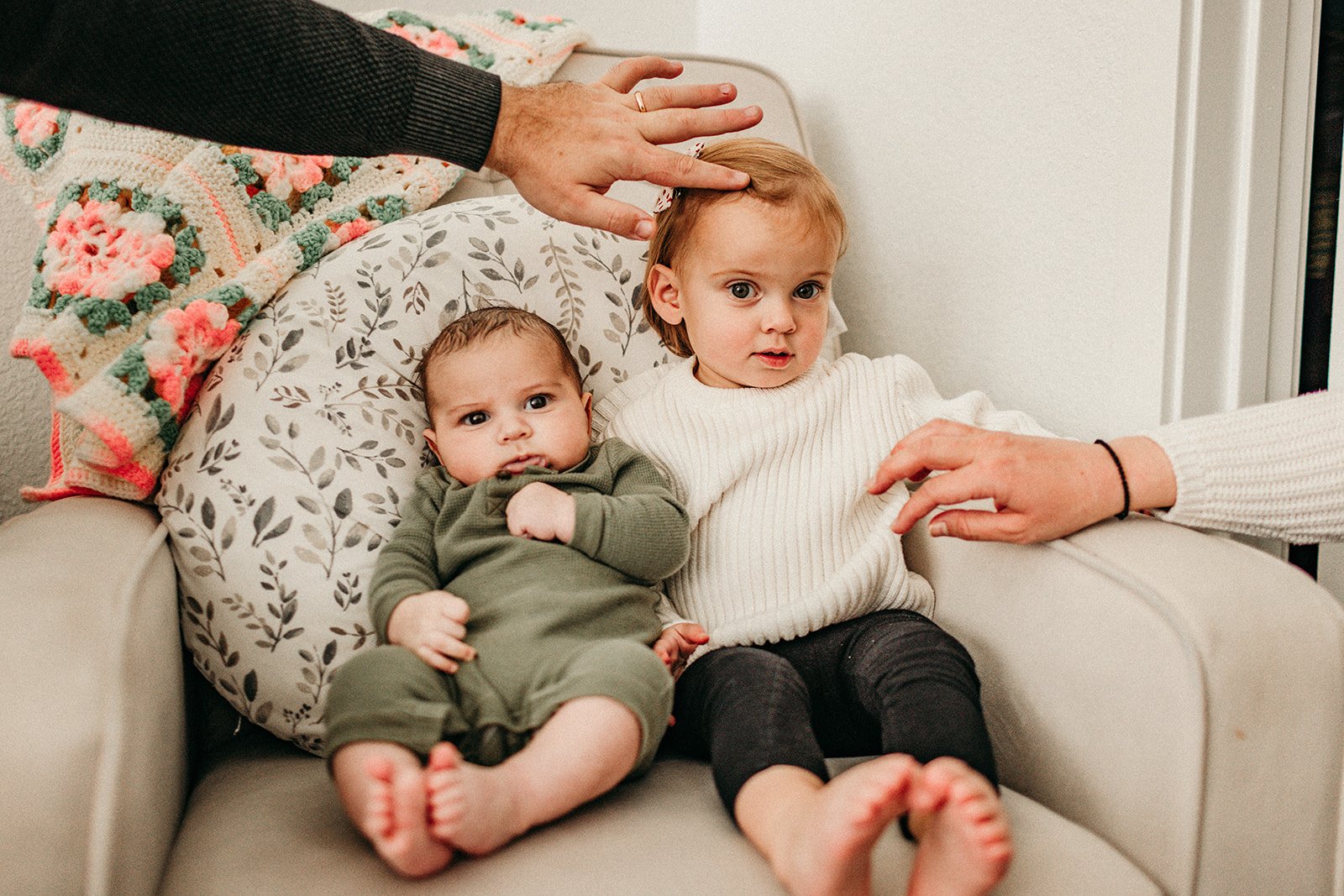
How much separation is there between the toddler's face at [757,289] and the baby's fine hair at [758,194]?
0.03 feet

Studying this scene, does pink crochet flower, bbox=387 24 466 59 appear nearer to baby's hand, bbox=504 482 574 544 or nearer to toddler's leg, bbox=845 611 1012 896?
baby's hand, bbox=504 482 574 544

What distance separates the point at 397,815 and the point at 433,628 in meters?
0.19

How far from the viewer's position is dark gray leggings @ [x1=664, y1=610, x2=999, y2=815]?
70cm

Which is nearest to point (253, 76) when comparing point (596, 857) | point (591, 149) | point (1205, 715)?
point (591, 149)

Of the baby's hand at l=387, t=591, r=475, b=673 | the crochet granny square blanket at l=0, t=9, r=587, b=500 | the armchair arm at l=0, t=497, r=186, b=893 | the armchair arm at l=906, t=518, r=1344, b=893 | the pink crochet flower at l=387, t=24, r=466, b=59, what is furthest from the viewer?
the pink crochet flower at l=387, t=24, r=466, b=59

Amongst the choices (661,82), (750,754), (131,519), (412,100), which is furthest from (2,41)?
(661,82)

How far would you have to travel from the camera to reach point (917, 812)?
→ 0.64 meters

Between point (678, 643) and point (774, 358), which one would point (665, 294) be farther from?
point (678, 643)

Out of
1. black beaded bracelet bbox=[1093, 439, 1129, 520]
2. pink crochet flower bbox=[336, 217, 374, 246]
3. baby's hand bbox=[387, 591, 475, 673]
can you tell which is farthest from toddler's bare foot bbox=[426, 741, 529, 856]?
pink crochet flower bbox=[336, 217, 374, 246]

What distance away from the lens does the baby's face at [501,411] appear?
899mm

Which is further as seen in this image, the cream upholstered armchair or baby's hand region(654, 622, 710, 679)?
baby's hand region(654, 622, 710, 679)

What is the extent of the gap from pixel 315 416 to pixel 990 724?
0.70 meters

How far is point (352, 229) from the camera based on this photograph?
42.4 inches

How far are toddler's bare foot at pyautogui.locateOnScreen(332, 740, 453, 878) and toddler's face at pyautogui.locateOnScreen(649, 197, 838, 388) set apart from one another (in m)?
0.52
